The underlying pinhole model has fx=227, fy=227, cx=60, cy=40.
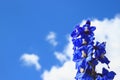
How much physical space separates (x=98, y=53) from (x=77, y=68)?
0.63m

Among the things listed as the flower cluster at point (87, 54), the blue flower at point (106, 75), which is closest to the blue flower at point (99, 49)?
the flower cluster at point (87, 54)

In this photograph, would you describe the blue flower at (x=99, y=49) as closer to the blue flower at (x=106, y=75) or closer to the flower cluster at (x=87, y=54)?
the flower cluster at (x=87, y=54)

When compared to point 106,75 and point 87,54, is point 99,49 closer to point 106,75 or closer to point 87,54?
point 87,54

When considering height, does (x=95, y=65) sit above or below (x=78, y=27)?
below

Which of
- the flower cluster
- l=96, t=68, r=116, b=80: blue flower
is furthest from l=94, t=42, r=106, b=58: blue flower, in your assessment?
l=96, t=68, r=116, b=80: blue flower

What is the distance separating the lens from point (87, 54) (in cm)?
536

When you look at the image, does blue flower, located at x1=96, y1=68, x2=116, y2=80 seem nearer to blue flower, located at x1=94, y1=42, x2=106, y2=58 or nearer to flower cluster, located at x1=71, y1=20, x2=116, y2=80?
flower cluster, located at x1=71, y1=20, x2=116, y2=80

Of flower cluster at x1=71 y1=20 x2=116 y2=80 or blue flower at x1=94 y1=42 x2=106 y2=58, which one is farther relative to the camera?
blue flower at x1=94 y1=42 x2=106 y2=58

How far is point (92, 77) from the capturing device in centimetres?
483

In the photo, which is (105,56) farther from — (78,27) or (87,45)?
(78,27)

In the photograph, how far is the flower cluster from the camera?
503 centimetres

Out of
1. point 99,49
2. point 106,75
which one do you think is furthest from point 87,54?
point 106,75

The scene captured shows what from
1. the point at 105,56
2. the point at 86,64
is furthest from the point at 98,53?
the point at 86,64

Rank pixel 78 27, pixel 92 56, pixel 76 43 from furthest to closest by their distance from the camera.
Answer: pixel 78 27 → pixel 76 43 → pixel 92 56
